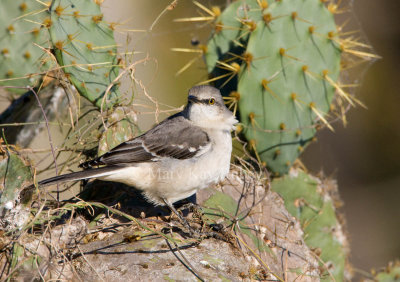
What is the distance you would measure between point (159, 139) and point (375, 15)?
5.39m

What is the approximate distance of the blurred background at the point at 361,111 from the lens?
24.7ft

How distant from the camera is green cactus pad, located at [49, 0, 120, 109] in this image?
3826 mm

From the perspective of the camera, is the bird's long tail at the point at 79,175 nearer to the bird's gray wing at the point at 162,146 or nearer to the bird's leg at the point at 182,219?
the bird's gray wing at the point at 162,146

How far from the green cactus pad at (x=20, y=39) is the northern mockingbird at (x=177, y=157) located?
1.38 meters

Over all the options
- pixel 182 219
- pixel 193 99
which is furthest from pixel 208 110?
pixel 182 219

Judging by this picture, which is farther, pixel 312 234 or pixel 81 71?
pixel 312 234

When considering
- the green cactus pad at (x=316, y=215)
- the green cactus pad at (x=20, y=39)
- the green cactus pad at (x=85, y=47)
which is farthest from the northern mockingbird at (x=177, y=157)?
the green cactus pad at (x=20, y=39)

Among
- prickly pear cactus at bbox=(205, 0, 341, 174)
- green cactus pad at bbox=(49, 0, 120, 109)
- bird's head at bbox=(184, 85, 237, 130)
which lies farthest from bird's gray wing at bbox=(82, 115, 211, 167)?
prickly pear cactus at bbox=(205, 0, 341, 174)

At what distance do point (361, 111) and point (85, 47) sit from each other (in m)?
5.14

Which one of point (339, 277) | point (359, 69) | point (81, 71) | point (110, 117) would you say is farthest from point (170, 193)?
point (359, 69)

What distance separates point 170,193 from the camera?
147 inches

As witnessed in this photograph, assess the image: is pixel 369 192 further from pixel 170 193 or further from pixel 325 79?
pixel 170 193

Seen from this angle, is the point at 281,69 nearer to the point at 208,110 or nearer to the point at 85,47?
the point at 208,110

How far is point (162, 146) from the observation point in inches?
155
